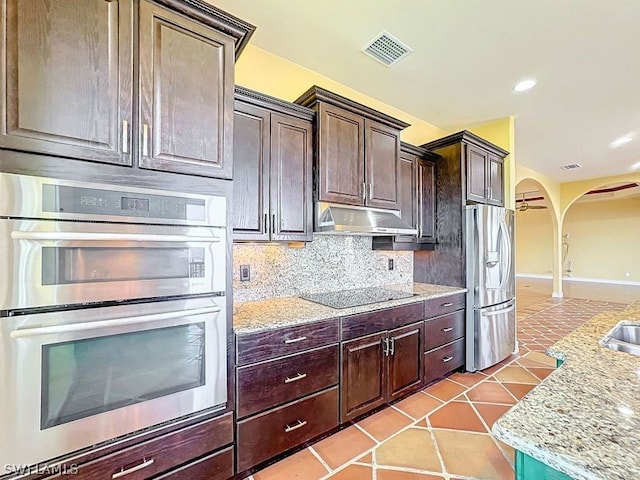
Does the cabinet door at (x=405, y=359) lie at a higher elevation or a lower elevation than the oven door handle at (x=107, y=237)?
lower

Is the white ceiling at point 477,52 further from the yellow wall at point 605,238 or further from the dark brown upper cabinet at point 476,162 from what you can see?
the yellow wall at point 605,238

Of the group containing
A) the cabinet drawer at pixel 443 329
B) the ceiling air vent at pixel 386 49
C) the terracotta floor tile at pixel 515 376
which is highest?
the ceiling air vent at pixel 386 49

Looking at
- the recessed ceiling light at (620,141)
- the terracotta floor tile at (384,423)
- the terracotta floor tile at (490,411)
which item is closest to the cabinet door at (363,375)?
the terracotta floor tile at (384,423)

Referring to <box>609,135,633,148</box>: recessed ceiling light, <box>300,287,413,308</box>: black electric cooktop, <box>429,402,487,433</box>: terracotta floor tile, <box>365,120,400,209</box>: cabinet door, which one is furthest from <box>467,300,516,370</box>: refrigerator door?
<box>609,135,633,148</box>: recessed ceiling light

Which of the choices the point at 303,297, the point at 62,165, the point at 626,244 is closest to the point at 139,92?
the point at 62,165

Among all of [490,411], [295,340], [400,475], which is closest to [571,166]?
[490,411]

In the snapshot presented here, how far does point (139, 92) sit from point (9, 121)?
1.62 feet

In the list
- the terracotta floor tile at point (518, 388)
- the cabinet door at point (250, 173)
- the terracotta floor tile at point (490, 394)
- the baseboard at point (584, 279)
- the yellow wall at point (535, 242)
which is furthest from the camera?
the yellow wall at point (535, 242)

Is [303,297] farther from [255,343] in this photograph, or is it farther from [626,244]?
[626,244]

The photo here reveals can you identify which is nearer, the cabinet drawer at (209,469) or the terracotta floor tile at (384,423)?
the cabinet drawer at (209,469)

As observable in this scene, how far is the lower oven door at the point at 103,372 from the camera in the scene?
1106 mm

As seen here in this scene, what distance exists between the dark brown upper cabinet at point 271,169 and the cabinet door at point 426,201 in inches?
61.0

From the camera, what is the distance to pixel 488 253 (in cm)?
315

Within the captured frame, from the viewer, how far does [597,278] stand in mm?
9875
